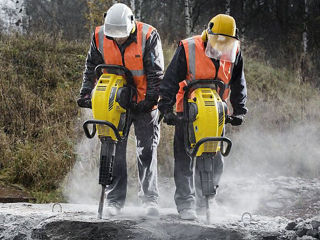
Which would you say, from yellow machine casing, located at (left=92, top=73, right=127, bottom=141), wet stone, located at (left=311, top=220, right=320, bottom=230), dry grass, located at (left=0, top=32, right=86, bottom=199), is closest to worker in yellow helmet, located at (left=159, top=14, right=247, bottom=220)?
yellow machine casing, located at (left=92, top=73, right=127, bottom=141)

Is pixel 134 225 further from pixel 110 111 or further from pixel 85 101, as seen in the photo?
pixel 85 101

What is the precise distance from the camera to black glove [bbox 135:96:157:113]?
376 centimetres

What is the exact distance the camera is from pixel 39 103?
7.23 meters

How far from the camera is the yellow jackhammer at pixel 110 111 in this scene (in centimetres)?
348

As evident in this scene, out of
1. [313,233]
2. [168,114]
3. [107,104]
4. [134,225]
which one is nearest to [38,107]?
[107,104]

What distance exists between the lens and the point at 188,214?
370cm

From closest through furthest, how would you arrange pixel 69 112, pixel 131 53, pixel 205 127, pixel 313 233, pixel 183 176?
pixel 313 233
pixel 205 127
pixel 131 53
pixel 183 176
pixel 69 112

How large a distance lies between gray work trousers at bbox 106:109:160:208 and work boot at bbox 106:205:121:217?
3 cm

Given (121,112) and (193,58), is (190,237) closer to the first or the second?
(121,112)

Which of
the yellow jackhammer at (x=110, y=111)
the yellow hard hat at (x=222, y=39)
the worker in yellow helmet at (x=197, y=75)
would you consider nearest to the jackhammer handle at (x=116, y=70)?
the yellow jackhammer at (x=110, y=111)

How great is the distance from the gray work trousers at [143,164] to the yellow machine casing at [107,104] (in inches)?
15.3

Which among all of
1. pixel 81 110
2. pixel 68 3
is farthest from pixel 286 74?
pixel 68 3

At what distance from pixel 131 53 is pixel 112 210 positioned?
146 cm

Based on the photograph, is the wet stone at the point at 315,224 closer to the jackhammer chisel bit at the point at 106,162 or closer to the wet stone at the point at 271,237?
the wet stone at the point at 271,237
